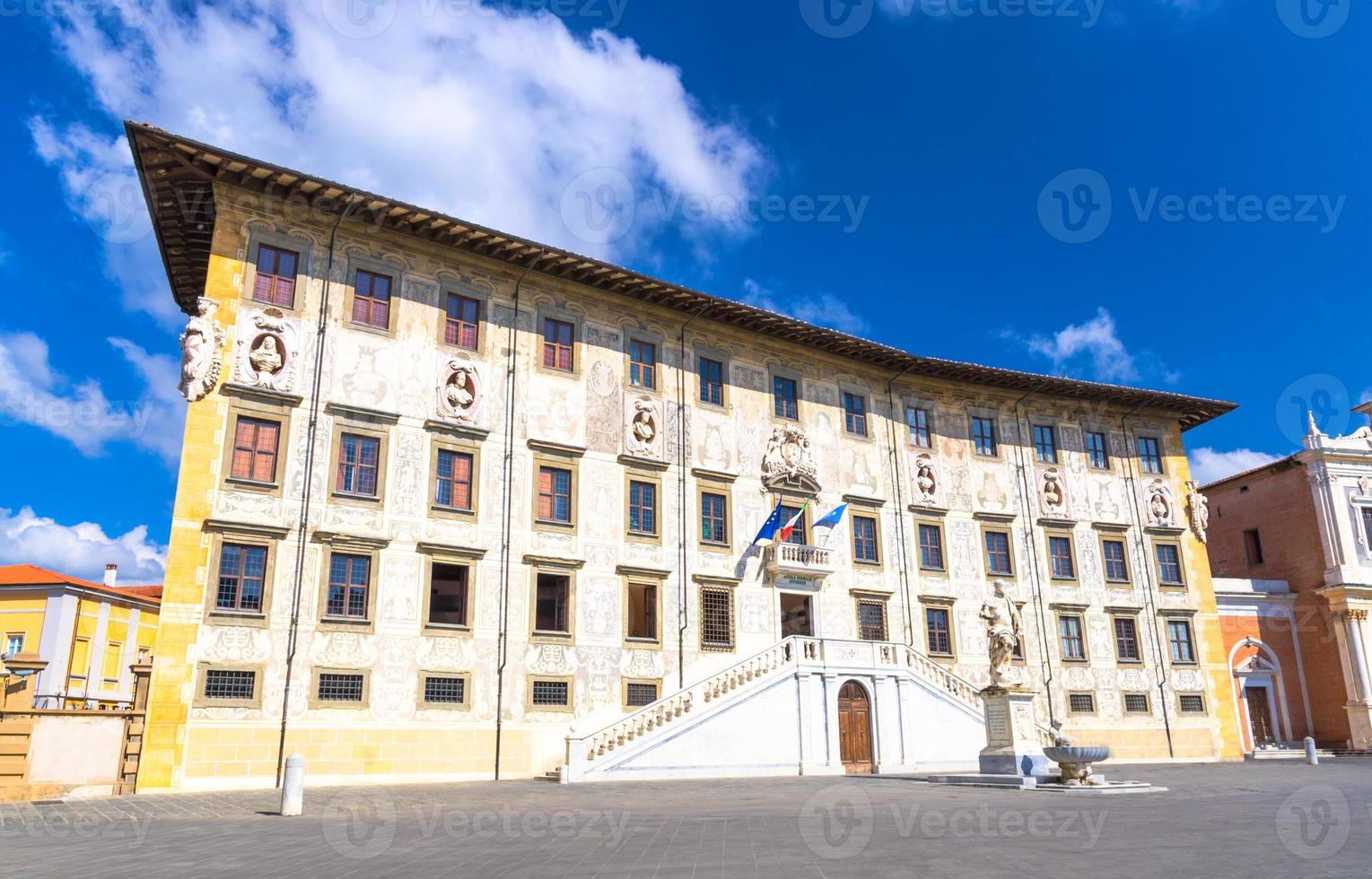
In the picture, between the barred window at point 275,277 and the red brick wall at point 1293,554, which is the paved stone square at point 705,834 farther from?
the red brick wall at point 1293,554

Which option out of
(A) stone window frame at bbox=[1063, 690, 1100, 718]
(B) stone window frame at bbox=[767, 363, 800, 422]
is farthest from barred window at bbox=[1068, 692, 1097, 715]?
(B) stone window frame at bbox=[767, 363, 800, 422]

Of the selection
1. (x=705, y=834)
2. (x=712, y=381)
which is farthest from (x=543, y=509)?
(x=705, y=834)

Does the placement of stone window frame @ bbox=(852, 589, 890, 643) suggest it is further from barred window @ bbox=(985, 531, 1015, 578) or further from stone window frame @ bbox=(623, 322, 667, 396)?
stone window frame @ bbox=(623, 322, 667, 396)

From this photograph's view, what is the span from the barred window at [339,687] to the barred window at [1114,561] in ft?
88.2

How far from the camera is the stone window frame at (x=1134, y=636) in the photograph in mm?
34969

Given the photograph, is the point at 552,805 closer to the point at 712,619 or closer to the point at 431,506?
the point at 431,506

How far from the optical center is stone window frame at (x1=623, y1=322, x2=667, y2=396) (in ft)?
95.7

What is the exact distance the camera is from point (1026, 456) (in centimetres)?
3625

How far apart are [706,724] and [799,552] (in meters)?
7.13

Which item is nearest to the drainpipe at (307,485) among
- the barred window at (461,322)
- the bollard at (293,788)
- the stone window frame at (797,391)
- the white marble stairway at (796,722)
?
the barred window at (461,322)

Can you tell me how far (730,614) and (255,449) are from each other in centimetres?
1397

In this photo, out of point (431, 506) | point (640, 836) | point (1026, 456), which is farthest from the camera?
point (1026, 456)

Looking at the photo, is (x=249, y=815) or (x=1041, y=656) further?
(x=1041, y=656)

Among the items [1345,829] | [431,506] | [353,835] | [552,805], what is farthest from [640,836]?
[431,506]
